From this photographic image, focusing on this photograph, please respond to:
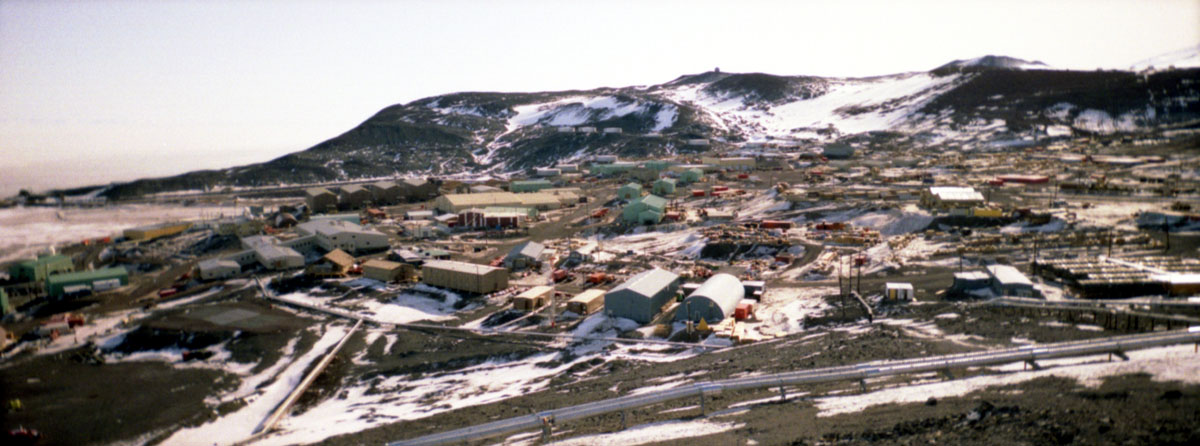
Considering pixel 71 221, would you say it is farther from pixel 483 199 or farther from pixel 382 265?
pixel 382 265

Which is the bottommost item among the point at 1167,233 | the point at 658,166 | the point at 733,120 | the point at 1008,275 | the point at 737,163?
the point at 1008,275

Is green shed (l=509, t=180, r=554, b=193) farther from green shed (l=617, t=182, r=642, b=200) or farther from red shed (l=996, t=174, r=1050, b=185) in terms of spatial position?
red shed (l=996, t=174, r=1050, b=185)

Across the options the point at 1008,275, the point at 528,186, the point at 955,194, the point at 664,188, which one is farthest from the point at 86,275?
the point at 955,194

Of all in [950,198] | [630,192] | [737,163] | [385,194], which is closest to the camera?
[950,198]

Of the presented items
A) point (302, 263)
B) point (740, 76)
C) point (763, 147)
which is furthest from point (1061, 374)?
point (740, 76)

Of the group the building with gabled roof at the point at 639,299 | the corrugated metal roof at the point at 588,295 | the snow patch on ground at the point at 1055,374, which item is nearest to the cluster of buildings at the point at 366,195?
the corrugated metal roof at the point at 588,295

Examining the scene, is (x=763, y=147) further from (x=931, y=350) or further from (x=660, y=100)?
(x=931, y=350)
